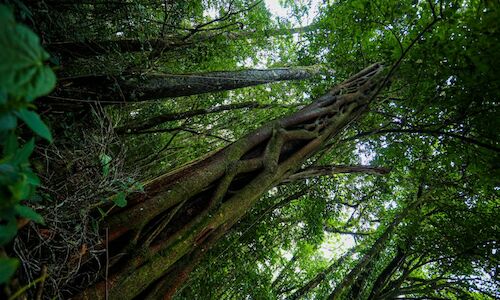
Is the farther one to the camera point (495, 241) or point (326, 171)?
point (495, 241)

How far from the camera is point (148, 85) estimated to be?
2582mm

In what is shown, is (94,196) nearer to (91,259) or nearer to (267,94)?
(91,259)

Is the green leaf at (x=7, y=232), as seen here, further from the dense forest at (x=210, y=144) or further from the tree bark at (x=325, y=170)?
the tree bark at (x=325, y=170)

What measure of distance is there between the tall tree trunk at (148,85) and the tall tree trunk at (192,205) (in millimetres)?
696

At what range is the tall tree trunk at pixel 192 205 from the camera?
154 cm

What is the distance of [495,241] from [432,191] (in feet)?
3.96

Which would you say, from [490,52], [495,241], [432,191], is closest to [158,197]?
[490,52]

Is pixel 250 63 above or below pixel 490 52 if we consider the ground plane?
above

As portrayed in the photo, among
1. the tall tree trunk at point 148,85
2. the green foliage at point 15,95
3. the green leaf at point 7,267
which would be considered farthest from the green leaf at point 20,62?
the tall tree trunk at point 148,85

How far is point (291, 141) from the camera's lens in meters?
2.74

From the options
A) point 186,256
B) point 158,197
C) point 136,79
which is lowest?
point 186,256

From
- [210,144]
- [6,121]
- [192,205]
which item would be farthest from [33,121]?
[210,144]

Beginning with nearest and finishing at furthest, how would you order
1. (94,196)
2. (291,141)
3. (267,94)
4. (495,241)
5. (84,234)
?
(84,234), (94,196), (291,141), (495,241), (267,94)

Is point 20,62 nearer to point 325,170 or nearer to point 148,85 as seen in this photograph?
point 148,85
